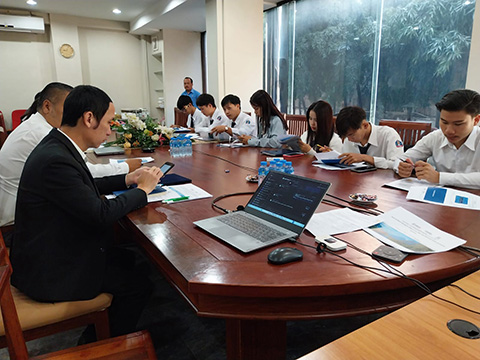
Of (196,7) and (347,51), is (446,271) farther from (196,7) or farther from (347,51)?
(196,7)

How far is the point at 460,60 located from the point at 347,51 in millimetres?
1396

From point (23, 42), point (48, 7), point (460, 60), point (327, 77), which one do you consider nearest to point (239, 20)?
point (327, 77)

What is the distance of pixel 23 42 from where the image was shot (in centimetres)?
642

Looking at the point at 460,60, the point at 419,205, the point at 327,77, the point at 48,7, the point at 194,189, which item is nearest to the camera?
the point at 419,205

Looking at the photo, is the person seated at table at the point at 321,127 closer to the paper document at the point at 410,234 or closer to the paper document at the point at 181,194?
the paper document at the point at 181,194

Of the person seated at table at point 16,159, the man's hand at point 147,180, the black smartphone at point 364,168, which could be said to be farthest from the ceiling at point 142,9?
the man's hand at point 147,180

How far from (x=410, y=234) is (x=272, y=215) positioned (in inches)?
16.8

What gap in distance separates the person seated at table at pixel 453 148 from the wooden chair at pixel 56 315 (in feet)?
4.94

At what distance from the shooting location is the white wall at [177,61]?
6926mm

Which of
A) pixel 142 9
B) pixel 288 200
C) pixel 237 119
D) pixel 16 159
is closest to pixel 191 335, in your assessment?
pixel 288 200

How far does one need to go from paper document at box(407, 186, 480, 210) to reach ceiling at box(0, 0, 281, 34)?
14.6 feet

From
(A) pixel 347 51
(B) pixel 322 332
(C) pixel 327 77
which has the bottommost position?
(B) pixel 322 332

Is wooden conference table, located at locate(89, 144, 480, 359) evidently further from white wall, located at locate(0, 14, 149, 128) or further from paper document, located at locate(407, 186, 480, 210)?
white wall, located at locate(0, 14, 149, 128)

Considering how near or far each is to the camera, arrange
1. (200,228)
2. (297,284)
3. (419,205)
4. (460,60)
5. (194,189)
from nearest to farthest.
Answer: (297,284), (200,228), (419,205), (194,189), (460,60)
